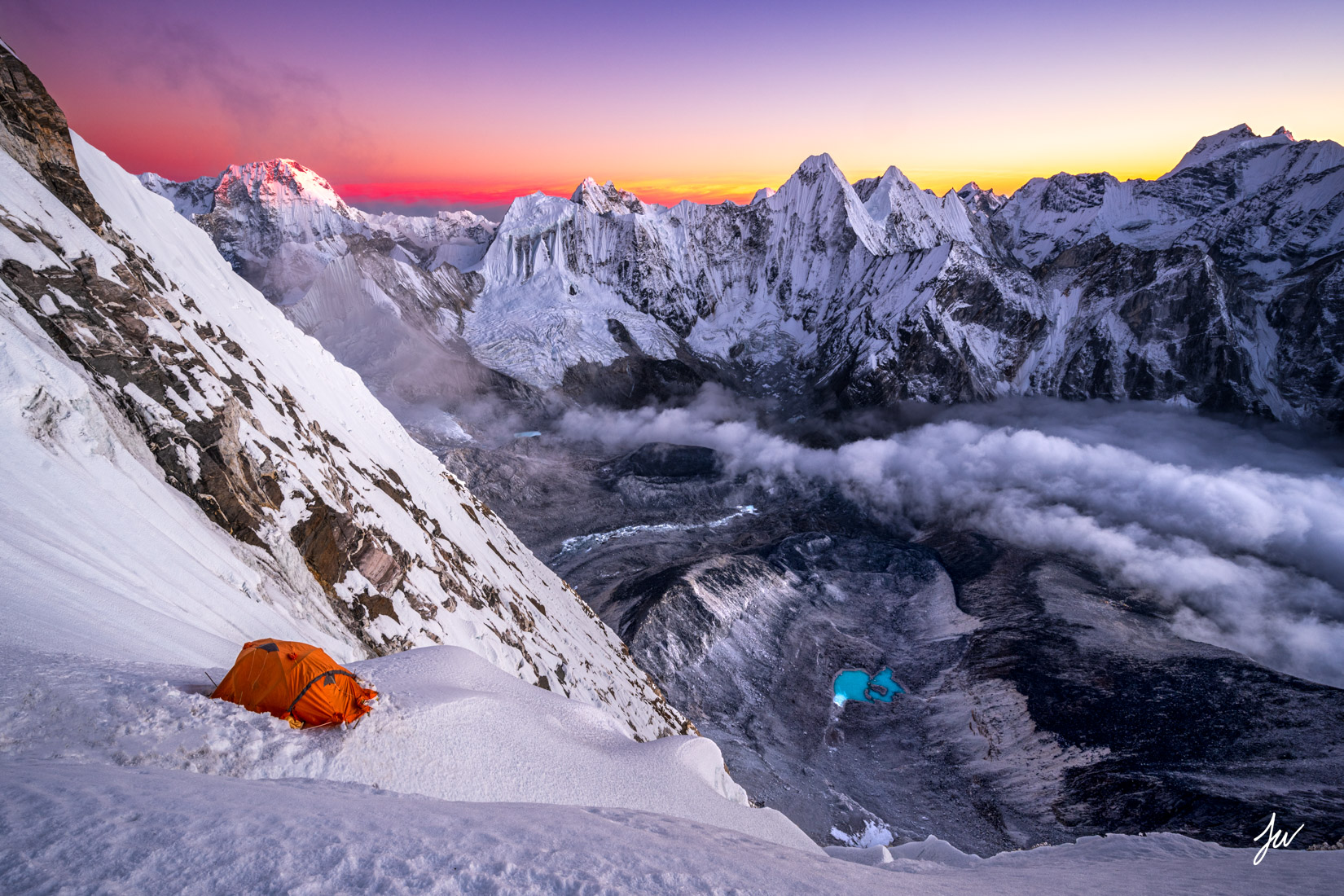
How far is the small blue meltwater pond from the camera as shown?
218 ft

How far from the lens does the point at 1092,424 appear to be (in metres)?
160

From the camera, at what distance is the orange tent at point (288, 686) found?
27.5ft

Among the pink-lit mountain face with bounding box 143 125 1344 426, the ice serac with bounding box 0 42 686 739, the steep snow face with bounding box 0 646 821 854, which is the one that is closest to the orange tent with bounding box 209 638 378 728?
the steep snow face with bounding box 0 646 821 854

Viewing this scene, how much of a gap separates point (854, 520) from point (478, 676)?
121 meters

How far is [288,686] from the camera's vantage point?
27.9 ft

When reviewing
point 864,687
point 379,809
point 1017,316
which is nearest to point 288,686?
point 379,809

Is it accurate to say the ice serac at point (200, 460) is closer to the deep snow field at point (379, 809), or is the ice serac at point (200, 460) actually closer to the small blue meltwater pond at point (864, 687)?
the deep snow field at point (379, 809)

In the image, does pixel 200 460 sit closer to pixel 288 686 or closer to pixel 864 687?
pixel 288 686

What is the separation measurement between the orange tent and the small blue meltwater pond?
66115mm

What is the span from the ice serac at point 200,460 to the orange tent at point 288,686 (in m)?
1.75

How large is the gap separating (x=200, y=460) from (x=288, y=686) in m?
10.9

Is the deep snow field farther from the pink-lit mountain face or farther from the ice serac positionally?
the pink-lit mountain face

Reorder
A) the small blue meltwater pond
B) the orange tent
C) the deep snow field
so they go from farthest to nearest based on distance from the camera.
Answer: the small blue meltwater pond → the orange tent → the deep snow field

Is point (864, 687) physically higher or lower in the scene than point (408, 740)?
lower
